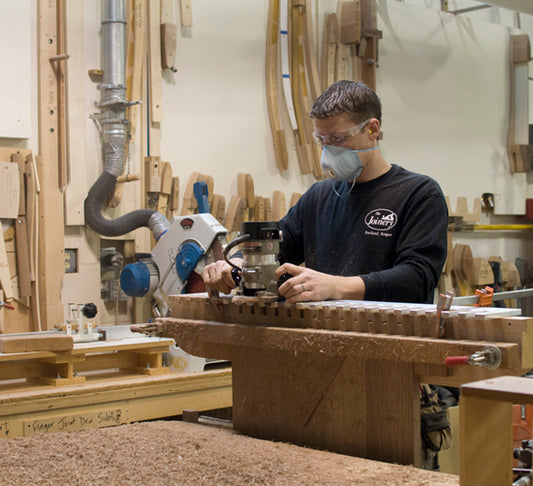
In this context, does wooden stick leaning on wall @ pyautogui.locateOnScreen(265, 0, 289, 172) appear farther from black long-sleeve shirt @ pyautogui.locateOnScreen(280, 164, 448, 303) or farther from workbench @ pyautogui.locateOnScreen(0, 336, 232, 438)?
black long-sleeve shirt @ pyautogui.locateOnScreen(280, 164, 448, 303)

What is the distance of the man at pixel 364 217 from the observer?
2.11 m

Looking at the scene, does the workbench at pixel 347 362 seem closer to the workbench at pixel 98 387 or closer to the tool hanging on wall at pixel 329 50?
the workbench at pixel 98 387

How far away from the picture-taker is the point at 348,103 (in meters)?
2.28

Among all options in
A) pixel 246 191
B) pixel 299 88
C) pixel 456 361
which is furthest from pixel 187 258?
pixel 456 361

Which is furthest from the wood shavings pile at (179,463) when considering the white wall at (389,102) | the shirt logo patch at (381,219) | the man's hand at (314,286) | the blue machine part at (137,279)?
the white wall at (389,102)

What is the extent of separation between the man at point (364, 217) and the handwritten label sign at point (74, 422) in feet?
4.22

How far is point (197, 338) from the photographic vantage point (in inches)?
83.0

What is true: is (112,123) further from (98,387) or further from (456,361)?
(456,361)

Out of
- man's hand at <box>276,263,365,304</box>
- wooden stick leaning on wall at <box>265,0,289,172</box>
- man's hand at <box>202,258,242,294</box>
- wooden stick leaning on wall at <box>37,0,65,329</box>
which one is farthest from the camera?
wooden stick leaning on wall at <box>265,0,289,172</box>

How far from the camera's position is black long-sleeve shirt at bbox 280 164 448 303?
2.12 meters

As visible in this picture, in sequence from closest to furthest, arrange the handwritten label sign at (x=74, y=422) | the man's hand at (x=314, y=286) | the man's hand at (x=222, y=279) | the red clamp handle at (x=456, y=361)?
the red clamp handle at (x=456, y=361) < the man's hand at (x=314, y=286) < the man's hand at (x=222, y=279) < the handwritten label sign at (x=74, y=422)

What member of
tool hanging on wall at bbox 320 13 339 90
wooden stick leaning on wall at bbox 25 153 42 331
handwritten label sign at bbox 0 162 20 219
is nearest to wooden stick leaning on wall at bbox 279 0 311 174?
tool hanging on wall at bbox 320 13 339 90

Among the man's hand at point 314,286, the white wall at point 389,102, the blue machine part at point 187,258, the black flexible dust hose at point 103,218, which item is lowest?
the man's hand at point 314,286

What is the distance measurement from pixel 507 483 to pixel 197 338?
1103 millimetres
